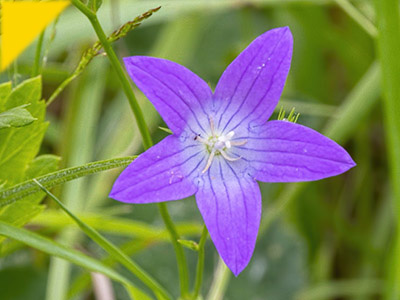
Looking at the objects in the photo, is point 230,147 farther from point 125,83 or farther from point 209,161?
point 125,83

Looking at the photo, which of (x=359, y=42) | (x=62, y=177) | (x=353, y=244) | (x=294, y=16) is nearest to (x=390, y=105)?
(x=62, y=177)

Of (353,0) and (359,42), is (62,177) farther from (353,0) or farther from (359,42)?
(359,42)

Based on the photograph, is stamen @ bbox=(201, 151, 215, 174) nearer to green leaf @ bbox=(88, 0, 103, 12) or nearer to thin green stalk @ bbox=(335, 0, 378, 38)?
green leaf @ bbox=(88, 0, 103, 12)

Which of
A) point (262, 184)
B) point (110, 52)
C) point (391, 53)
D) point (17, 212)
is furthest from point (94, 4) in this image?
point (262, 184)

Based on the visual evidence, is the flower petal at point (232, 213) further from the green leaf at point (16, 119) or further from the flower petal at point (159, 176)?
the green leaf at point (16, 119)

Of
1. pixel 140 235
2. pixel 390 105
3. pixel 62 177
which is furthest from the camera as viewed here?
pixel 140 235

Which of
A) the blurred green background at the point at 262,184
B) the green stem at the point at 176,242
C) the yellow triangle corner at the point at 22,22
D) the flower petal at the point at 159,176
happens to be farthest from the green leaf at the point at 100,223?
the yellow triangle corner at the point at 22,22

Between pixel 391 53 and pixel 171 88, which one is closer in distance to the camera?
pixel 171 88
